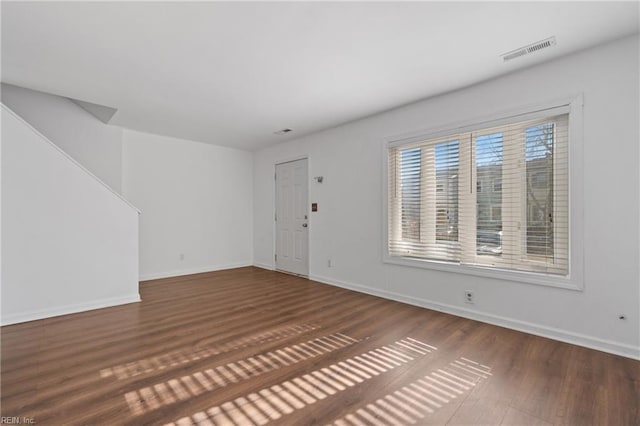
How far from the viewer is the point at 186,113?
4246mm

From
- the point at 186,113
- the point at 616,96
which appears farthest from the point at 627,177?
the point at 186,113

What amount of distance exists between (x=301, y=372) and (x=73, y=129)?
5078 mm

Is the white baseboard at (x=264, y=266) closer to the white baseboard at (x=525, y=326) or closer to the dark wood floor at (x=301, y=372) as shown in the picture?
the white baseboard at (x=525, y=326)

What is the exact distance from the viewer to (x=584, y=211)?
8.60ft

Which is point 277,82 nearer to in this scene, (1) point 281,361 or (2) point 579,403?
(1) point 281,361

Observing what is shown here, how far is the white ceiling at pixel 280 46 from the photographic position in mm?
2113

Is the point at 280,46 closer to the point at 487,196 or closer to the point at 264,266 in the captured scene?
the point at 487,196

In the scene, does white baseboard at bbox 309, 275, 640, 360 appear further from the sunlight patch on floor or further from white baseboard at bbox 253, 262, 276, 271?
white baseboard at bbox 253, 262, 276, 271

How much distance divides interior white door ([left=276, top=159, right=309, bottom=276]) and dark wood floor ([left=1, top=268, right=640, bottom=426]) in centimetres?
220

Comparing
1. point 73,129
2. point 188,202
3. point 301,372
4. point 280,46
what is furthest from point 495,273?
point 73,129

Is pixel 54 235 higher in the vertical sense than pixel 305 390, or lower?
higher

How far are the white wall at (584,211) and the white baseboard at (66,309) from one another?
313 centimetres

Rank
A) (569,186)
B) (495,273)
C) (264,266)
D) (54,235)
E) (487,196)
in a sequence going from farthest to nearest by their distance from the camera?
1. (264,266)
2. (54,235)
3. (487,196)
4. (495,273)
5. (569,186)

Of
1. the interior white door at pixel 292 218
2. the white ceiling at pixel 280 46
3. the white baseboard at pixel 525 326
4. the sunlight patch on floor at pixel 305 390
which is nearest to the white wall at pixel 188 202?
the interior white door at pixel 292 218
